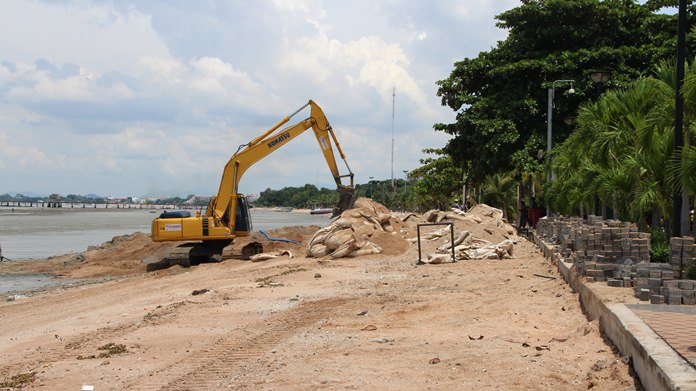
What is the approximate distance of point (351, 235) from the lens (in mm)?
25266

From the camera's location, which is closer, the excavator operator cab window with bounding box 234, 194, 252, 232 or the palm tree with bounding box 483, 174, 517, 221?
the excavator operator cab window with bounding box 234, 194, 252, 232

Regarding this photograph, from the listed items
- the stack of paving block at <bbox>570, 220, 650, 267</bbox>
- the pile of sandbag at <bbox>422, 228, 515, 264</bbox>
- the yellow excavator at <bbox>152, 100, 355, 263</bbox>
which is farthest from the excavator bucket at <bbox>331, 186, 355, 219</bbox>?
the stack of paving block at <bbox>570, 220, 650, 267</bbox>

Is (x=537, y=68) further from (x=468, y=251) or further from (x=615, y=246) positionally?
(x=615, y=246)

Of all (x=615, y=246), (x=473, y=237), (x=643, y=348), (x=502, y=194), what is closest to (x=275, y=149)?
(x=473, y=237)

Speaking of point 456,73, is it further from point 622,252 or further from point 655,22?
point 622,252

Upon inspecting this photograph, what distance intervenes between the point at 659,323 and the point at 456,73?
29.4 meters

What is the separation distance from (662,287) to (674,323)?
5.99 ft

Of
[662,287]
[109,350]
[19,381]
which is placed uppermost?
[662,287]

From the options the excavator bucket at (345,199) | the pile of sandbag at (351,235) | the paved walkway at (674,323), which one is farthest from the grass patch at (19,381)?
the excavator bucket at (345,199)

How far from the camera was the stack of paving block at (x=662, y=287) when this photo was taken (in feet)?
30.7

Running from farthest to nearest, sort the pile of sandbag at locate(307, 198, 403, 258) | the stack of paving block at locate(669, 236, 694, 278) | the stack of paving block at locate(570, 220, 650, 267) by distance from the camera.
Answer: the pile of sandbag at locate(307, 198, 403, 258), the stack of paving block at locate(570, 220, 650, 267), the stack of paving block at locate(669, 236, 694, 278)

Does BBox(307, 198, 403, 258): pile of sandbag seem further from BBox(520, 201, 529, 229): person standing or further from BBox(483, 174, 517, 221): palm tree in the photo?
BBox(483, 174, 517, 221): palm tree

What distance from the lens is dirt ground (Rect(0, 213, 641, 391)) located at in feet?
26.3

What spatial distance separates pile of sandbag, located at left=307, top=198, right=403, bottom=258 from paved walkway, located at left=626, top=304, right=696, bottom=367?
53.0 ft
